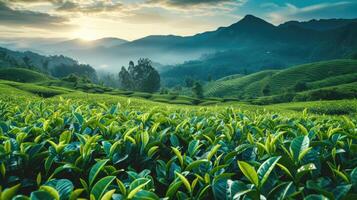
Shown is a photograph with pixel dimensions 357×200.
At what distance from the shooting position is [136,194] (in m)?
1.91

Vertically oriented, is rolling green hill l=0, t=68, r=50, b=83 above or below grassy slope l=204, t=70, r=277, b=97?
above

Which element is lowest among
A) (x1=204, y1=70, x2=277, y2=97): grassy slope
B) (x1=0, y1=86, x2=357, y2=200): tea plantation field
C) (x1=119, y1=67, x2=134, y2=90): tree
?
(x1=204, y1=70, x2=277, y2=97): grassy slope

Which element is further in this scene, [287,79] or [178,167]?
[287,79]

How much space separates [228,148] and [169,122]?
1.38 meters

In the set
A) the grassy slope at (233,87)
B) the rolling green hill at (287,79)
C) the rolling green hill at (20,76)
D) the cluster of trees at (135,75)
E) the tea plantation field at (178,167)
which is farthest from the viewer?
the grassy slope at (233,87)

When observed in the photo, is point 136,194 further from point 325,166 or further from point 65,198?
point 325,166

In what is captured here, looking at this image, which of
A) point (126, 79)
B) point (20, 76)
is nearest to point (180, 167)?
point (20, 76)

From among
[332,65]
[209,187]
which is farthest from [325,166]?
[332,65]

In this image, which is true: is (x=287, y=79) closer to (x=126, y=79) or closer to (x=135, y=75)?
(x=135, y=75)

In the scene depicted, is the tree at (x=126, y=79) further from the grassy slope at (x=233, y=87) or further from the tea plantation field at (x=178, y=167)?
the tea plantation field at (x=178, y=167)

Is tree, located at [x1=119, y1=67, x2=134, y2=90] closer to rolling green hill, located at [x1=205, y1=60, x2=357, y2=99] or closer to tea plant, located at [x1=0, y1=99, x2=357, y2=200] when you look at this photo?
rolling green hill, located at [x1=205, y1=60, x2=357, y2=99]

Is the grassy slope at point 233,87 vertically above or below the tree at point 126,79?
below

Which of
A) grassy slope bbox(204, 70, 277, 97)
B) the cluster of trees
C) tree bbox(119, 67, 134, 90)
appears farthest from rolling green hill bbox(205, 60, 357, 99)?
tree bbox(119, 67, 134, 90)

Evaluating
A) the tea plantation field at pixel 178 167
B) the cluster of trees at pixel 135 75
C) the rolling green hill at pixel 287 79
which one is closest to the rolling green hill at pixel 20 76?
the cluster of trees at pixel 135 75
